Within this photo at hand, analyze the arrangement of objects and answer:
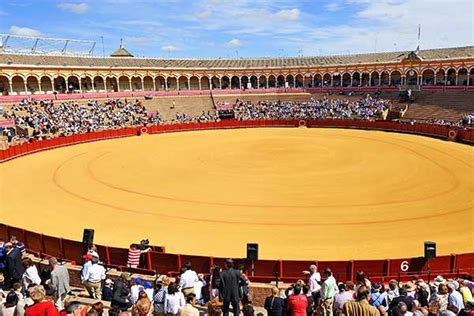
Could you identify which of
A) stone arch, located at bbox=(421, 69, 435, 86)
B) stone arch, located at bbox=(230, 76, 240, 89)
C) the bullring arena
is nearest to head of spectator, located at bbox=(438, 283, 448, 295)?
the bullring arena

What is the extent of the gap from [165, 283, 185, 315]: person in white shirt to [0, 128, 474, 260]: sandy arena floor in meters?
6.39

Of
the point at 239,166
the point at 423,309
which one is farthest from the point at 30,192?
the point at 423,309

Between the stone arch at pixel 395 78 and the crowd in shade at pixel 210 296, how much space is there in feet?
196

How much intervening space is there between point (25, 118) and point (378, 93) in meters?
46.2

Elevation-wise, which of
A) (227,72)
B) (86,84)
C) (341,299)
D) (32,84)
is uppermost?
(227,72)

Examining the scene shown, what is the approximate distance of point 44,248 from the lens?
12344 millimetres

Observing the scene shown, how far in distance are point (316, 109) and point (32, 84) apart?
39184 mm

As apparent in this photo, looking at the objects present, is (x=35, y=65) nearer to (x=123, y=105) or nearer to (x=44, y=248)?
(x=123, y=105)

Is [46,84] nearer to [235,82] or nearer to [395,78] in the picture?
[235,82]

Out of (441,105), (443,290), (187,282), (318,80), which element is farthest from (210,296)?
(318,80)

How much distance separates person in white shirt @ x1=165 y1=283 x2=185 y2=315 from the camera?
6.80m

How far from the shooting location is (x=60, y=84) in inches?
2280

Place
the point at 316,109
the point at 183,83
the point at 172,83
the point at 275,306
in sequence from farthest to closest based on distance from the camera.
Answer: the point at 183,83 < the point at 172,83 < the point at 316,109 < the point at 275,306

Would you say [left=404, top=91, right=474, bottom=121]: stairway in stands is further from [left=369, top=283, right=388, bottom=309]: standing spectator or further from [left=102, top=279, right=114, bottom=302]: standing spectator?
[left=102, top=279, right=114, bottom=302]: standing spectator
